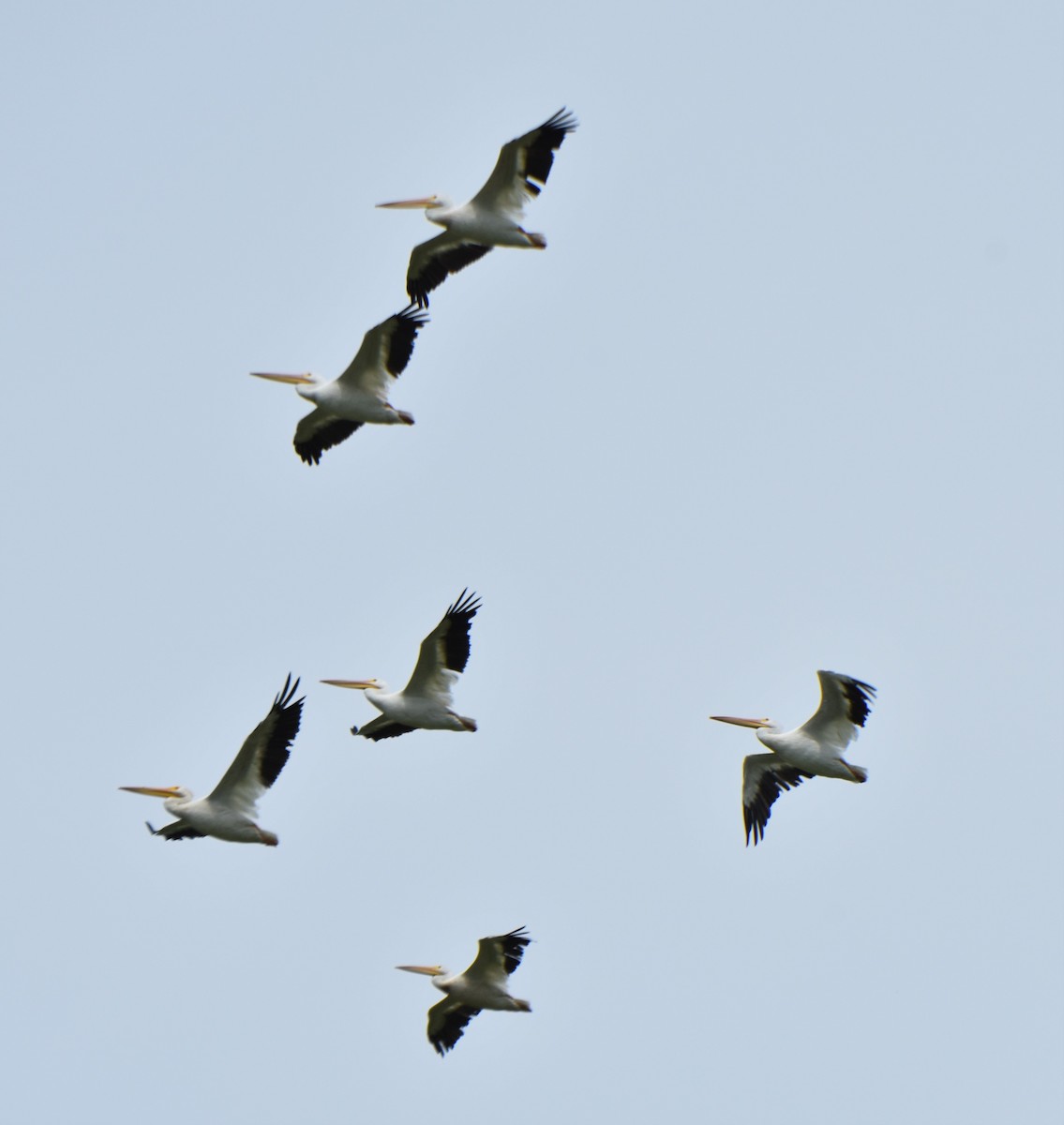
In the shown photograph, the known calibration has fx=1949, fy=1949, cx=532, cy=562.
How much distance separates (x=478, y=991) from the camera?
54.6 feet

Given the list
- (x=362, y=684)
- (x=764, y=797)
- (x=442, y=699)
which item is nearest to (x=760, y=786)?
(x=764, y=797)

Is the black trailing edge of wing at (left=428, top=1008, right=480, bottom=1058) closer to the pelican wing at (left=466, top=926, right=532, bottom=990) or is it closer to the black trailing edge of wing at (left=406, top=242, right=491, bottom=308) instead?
the pelican wing at (left=466, top=926, right=532, bottom=990)

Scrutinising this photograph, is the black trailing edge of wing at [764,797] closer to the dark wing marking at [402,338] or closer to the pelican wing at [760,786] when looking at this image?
the pelican wing at [760,786]

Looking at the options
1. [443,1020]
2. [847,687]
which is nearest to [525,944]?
[443,1020]

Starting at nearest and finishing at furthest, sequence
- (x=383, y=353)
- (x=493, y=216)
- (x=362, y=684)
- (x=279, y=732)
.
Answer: (x=279, y=732) → (x=493, y=216) → (x=383, y=353) → (x=362, y=684)

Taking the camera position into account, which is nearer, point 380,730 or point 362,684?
point 380,730

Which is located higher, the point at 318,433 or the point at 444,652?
the point at 318,433

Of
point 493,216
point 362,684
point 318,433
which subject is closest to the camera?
point 493,216

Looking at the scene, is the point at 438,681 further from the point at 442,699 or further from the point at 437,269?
the point at 437,269

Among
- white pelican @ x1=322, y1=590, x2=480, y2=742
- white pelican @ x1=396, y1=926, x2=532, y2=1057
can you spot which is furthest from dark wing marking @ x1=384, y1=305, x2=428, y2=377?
white pelican @ x1=396, y1=926, x2=532, y2=1057

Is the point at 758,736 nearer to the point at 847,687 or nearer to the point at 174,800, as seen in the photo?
the point at 847,687

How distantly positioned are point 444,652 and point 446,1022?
3.28m

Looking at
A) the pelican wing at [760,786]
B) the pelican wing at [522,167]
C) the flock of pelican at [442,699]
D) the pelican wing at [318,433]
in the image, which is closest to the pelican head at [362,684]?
the flock of pelican at [442,699]

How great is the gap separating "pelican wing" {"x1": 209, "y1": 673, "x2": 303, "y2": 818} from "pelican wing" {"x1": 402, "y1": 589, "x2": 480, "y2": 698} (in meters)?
1.93
